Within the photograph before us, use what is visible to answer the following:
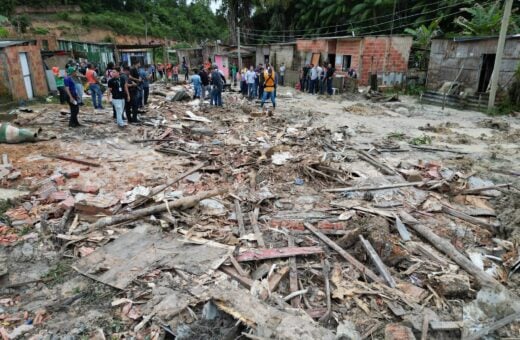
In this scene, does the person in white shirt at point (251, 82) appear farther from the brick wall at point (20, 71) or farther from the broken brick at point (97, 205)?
the broken brick at point (97, 205)

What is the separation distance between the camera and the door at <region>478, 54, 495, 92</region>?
17328mm

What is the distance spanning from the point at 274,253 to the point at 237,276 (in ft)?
2.28

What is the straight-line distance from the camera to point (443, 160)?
8.71 meters

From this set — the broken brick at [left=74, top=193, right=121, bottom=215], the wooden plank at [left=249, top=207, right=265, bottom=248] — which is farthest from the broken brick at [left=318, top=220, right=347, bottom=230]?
the broken brick at [left=74, top=193, right=121, bottom=215]

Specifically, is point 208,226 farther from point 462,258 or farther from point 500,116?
point 500,116

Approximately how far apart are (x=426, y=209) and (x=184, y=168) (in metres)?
5.02

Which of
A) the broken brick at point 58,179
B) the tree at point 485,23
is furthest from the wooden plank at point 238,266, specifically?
the tree at point 485,23

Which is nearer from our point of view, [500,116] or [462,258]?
[462,258]

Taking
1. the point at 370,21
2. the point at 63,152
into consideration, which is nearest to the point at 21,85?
the point at 63,152

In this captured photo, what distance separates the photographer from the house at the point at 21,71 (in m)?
13.9

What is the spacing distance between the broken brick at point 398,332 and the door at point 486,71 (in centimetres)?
1791

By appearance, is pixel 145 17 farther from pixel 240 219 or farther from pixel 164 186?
pixel 240 219

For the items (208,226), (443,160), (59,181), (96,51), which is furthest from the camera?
(96,51)

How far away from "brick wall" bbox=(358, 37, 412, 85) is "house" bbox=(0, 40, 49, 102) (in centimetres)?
1880
